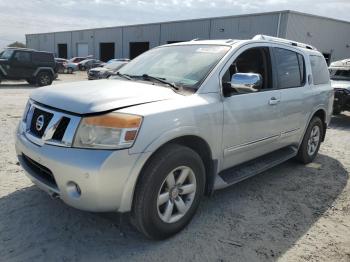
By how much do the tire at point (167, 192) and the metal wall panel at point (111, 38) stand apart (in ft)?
137

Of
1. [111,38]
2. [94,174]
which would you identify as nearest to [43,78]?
[94,174]

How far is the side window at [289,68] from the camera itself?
15.0 feet

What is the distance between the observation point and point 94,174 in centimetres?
258

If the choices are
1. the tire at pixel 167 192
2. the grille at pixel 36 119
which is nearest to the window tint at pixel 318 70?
the tire at pixel 167 192

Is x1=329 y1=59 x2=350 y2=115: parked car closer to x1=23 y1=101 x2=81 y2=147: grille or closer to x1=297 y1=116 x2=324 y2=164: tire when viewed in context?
x1=297 y1=116 x2=324 y2=164: tire

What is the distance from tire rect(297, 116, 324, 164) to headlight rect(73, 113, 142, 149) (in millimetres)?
3558

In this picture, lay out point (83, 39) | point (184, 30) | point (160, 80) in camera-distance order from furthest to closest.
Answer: point (83, 39), point (184, 30), point (160, 80)

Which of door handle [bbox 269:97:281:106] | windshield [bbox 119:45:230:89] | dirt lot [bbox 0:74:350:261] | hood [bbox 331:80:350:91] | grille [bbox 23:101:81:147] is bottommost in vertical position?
dirt lot [bbox 0:74:350:261]

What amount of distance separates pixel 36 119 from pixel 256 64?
261 centimetres

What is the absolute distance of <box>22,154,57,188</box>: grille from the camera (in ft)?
9.64

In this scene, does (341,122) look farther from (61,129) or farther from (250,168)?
(61,129)

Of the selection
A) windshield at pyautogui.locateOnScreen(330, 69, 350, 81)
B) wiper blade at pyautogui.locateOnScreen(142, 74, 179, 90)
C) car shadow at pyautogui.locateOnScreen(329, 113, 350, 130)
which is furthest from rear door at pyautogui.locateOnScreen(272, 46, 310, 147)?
windshield at pyautogui.locateOnScreen(330, 69, 350, 81)

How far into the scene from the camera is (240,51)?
388 cm

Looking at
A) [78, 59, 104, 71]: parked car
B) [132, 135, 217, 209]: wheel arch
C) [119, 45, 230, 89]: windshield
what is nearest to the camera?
[132, 135, 217, 209]: wheel arch
